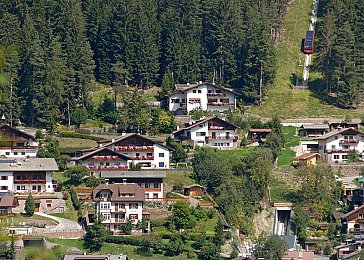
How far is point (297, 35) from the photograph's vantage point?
80.1 meters

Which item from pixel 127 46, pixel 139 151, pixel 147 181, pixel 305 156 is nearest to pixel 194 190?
pixel 147 181

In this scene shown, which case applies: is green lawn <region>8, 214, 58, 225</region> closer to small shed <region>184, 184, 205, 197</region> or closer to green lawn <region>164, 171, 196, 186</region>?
small shed <region>184, 184, 205, 197</region>

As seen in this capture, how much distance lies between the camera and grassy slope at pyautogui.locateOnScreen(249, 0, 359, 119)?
222 feet

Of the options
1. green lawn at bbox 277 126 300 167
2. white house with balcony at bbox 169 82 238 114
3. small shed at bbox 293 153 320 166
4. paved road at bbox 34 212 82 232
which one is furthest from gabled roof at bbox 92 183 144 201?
white house with balcony at bbox 169 82 238 114

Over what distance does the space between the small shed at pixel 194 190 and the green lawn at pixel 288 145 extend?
779 cm

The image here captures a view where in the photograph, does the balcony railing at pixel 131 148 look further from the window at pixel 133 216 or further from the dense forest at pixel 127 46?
the window at pixel 133 216

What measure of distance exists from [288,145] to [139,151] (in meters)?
10.6

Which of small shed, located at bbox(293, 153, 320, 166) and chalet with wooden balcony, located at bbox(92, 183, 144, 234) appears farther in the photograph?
small shed, located at bbox(293, 153, 320, 166)

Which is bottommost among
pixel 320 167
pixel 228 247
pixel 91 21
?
pixel 228 247

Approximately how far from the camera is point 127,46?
69688 millimetres

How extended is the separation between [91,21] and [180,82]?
8921 mm

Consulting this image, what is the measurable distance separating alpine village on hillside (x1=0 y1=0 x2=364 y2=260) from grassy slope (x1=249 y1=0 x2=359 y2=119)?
19 cm

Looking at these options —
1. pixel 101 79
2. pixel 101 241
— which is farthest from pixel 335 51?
pixel 101 241

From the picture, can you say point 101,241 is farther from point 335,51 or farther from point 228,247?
point 335,51
